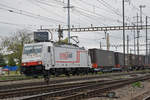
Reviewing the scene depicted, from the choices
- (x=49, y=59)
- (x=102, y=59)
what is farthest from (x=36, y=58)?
(x=102, y=59)

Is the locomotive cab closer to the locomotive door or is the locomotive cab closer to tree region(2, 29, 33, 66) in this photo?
the locomotive door

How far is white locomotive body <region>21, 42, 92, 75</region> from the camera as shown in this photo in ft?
76.1

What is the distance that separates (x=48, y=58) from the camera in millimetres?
23891

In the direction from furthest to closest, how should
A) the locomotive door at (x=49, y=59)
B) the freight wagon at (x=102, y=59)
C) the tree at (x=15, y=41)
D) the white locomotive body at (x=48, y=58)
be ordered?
the tree at (x=15, y=41) < the freight wagon at (x=102, y=59) < the locomotive door at (x=49, y=59) < the white locomotive body at (x=48, y=58)

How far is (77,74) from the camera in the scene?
30.7 meters

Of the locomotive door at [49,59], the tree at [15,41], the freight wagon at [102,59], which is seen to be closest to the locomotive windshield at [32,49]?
the locomotive door at [49,59]

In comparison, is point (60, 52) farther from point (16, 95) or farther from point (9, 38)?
point (9, 38)

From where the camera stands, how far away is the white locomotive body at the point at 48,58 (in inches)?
913

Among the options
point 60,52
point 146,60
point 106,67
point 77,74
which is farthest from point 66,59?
point 146,60

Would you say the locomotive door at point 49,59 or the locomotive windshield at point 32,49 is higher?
the locomotive windshield at point 32,49

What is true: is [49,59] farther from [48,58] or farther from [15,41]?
[15,41]

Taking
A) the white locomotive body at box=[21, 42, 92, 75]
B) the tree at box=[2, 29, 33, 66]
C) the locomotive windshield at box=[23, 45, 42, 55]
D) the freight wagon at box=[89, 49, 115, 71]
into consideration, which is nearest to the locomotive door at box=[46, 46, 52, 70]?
the white locomotive body at box=[21, 42, 92, 75]

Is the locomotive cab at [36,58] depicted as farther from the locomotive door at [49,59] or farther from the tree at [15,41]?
the tree at [15,41]

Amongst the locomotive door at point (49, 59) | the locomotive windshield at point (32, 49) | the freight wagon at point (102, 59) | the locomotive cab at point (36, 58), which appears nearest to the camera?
the locomotive cab at point (36, 58)
